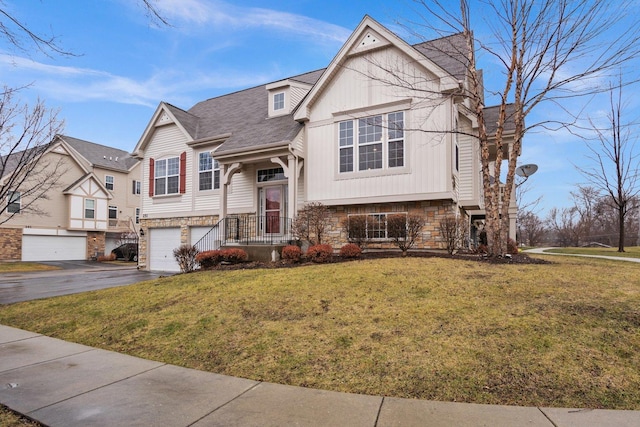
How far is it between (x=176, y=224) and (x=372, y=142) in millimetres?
10257

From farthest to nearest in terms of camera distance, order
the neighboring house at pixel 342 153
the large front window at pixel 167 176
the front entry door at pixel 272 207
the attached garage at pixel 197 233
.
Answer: the large front window at pixel 167 176, the attached garage at pixel 197 233, the front entry door at pixel 272 207, the neighboring house at pixel 342 153

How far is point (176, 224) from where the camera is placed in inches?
671

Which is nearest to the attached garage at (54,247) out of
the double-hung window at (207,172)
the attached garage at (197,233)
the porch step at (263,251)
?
the attached garage at (197,233)

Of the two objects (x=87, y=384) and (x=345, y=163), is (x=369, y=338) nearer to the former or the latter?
(x=87, y=384)

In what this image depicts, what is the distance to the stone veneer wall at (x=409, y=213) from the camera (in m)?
11.3

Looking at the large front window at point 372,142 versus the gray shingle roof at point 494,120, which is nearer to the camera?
the large front window at point 372,142

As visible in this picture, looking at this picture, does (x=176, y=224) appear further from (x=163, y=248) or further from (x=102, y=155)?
(x=102, y=155)

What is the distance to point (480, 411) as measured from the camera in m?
3.09

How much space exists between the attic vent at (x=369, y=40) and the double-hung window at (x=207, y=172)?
7.96 m

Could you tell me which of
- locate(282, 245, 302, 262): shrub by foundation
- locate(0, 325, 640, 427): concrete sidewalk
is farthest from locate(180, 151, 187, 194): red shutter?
locate(0, 325, 640, 427): concrete sidewalk

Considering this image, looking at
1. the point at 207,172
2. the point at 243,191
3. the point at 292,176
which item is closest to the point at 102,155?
the point at 207,172

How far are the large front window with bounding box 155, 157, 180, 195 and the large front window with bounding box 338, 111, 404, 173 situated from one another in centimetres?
879

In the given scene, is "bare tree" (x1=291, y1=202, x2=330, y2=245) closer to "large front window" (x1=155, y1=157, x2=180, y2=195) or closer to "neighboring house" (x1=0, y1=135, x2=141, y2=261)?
"large front window" (x1=155, y1=157, x2=180, y2=195)

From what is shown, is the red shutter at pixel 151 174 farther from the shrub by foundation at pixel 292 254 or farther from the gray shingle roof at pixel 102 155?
the gray shingle roof at pixel 102 155
